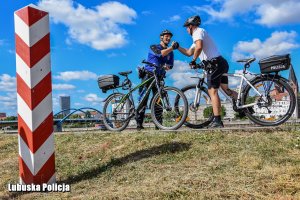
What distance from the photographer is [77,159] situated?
20.0 ft

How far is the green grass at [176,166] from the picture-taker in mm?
3881

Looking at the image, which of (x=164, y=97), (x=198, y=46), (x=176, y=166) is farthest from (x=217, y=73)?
(x=176, y=166)

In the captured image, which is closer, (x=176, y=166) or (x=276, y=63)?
(x=176, y=166)

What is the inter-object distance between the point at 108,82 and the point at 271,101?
13.0 ft

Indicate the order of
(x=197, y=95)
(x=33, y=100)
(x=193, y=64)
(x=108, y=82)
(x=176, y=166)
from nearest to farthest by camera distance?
(x=176, y=166), (x=33, y=100), (x=193, y=64), (x=197, y=95), (x=108, y=82)

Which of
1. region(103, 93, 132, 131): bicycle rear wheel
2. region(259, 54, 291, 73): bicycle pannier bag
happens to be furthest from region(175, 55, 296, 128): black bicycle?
region(103, 93, 132, 131): bicycle rear wheel

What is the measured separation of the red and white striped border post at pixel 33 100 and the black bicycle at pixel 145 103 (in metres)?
3.12

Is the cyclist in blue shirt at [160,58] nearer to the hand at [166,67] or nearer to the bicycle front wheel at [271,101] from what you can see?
the hand at [166,67]

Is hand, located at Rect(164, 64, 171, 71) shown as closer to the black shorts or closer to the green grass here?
the black shorts

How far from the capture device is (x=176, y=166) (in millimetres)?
4871

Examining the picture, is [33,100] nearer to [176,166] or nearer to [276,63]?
[176,166]

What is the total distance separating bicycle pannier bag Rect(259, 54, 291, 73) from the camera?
684 cm

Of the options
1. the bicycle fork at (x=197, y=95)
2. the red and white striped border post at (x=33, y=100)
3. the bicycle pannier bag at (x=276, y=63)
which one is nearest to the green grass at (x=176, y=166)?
the red and white striped border post at (x=33, y=100)

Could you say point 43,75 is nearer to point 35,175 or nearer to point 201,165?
point 35,175
